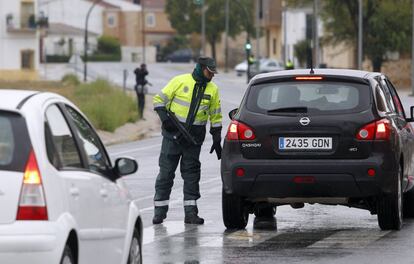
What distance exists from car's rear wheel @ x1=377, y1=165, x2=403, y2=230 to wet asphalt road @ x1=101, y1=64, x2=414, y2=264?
10cm

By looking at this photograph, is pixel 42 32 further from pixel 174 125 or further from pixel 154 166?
pixel 174 125

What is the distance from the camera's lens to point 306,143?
13.8 meters

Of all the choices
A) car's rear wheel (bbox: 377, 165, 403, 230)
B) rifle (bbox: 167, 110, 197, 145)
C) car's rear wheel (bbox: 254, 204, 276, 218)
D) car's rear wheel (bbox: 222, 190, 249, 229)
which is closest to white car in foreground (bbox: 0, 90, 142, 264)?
car's rear wheel (bbox: 222, 190, 249, 229)

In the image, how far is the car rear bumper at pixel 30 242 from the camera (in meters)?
7.71

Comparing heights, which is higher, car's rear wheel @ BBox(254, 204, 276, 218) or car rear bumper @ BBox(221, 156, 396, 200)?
car rear bumper @ BBox(221, 156, 396, 200)

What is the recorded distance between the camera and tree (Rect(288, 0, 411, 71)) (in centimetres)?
7788

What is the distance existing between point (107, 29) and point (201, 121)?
147487 millimetres

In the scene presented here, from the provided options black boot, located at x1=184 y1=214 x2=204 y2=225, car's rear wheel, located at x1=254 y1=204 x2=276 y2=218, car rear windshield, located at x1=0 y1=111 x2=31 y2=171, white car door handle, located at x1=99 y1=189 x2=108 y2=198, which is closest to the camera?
car rear windshield, located at x1=0 y1=111 x2=31 y2=171

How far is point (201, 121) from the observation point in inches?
591

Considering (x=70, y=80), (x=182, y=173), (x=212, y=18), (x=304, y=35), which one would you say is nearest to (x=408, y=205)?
(x=182, y=173)

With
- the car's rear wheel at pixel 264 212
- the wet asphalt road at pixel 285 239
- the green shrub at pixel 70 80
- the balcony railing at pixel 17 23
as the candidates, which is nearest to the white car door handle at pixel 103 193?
the wet asphalt road at pixel 285 239

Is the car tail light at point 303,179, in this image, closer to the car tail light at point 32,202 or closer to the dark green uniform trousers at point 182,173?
the dark green uniform trousers at point 182,173

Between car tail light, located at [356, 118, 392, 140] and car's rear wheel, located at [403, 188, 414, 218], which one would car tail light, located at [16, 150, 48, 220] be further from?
car's rear wheel, located at [403, 188, 414, 218]

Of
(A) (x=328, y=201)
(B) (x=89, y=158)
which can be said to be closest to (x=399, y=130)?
(A) (x=328, y=201)
